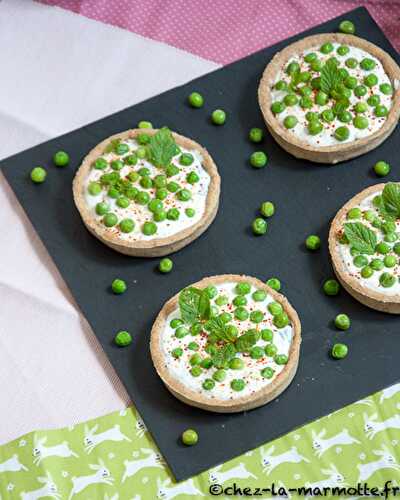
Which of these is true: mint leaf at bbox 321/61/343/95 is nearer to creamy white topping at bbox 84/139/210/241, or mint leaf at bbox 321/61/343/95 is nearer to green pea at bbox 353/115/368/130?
green pea at bbox 353/115/368/130

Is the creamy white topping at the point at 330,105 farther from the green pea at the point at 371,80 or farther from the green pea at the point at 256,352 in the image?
the green pea at the point at 256,352

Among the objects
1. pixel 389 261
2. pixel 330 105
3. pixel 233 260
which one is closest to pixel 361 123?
pixel 330 105

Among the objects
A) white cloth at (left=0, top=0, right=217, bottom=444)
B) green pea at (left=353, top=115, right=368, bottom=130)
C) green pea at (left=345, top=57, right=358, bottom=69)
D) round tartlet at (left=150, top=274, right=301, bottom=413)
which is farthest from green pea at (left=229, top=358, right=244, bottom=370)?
green pea at (left=345, top=57, right=358, bottom=69)

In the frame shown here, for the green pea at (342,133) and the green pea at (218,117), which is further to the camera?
the green pea at (218,117)

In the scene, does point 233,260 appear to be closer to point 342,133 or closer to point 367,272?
point 367,272

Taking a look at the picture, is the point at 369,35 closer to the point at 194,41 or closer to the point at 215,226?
the point at 194,41

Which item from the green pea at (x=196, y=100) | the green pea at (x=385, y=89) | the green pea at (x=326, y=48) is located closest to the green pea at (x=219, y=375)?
the green pea at (x=196, y=100)
